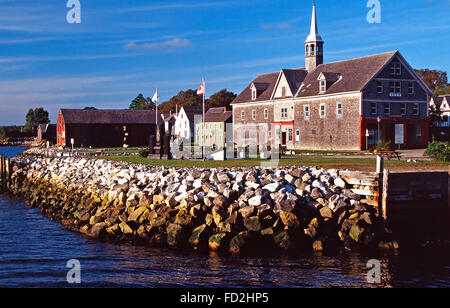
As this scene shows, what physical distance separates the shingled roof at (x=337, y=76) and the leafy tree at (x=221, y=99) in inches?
1705

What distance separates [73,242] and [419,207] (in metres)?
12.3

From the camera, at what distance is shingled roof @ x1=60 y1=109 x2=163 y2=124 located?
77425 mm

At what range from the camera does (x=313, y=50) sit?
195ft

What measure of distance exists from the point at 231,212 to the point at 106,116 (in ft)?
216

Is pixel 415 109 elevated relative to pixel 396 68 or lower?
lower

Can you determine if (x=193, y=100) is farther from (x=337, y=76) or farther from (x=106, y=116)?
(x=337, y=76)

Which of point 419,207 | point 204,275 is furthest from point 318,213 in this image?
point 204,275

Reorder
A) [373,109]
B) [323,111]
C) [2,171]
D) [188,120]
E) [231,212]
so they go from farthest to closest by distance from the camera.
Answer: [188,120], [323,111], [373,109], [2,171], [231,212]

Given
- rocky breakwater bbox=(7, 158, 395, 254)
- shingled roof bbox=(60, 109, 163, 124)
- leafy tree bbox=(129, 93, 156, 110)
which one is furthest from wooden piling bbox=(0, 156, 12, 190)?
leafy tree bbox=(129, 93, 156, 110)

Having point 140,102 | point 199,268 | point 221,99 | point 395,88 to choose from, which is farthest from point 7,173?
point 140,102

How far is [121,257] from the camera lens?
49.0 ft

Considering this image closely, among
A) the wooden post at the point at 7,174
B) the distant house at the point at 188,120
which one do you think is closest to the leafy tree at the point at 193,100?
the distant house at the point at 188,120

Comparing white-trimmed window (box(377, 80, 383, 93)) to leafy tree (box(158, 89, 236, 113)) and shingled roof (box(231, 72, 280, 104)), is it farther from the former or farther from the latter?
leafy tree (box(158, 89, 236, 113))
